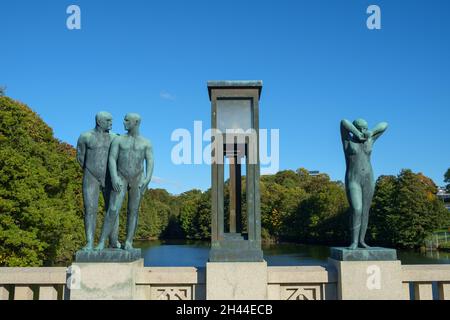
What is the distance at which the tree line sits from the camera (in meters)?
17.7

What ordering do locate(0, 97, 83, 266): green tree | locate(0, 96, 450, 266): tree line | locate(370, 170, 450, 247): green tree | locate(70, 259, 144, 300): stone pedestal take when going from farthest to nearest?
locate(370, 170, 450, 247): green tree < locate(0, 96, 450, 266): tree line < locate(0, 97, 83, 266): green tree < locate(70, 259, 144, 300): stone pedestal

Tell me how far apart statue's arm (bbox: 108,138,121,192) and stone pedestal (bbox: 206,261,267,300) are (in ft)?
6.06

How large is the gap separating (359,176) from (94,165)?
4116 millimetres

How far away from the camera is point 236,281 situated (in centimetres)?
596

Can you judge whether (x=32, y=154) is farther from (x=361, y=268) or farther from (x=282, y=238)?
(x=282, y=238)

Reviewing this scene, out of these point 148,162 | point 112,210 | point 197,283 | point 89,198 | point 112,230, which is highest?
point 148,162

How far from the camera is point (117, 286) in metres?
5.90

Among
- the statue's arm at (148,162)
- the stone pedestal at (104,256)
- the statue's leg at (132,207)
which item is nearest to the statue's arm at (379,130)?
the statue's arm at (148,162)

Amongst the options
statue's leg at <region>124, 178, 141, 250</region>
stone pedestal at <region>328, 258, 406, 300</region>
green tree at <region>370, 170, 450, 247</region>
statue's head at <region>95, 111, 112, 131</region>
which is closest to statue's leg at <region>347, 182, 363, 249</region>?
stone pedestal at <region>328, 258, 406, 300</region>

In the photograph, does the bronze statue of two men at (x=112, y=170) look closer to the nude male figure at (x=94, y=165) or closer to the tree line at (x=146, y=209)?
the nude male figure at (x=94, y=165)

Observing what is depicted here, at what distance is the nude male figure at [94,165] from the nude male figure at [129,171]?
0.53ft

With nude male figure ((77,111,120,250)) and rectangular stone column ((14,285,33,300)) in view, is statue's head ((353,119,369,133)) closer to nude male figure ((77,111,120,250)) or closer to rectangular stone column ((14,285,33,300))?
nude male figure ((77,111,120,250))

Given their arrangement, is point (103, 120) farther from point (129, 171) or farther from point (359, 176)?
point (359, 176)

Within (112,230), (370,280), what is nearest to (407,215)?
(370,280)
